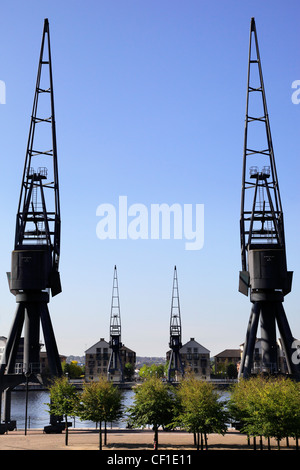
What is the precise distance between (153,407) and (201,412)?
11.3 feet

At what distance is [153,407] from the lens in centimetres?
3541

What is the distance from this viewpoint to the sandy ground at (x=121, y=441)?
34531 millimetres

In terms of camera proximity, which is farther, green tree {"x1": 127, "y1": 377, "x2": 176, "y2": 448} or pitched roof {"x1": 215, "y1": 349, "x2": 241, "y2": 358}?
pitched roof {"x1": 215, "y1": 349, "x2": 241, "y2": 358}

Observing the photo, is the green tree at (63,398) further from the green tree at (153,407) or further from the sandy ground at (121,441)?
the green tree at (153,407)

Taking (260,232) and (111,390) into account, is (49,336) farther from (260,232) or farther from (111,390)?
(260,232)

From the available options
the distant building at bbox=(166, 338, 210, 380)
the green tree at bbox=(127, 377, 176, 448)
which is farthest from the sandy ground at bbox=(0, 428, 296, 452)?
the distant building at bbox=(166, 338, 210, 380)

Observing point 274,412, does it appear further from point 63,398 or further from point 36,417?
point 36,417

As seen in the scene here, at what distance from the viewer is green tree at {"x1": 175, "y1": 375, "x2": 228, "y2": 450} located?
1314 inches

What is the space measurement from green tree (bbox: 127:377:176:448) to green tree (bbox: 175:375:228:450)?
2.50 feet

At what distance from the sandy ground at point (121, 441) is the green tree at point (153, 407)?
146 cm

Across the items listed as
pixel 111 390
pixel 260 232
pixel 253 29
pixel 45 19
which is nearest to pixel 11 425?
pixel 111 390

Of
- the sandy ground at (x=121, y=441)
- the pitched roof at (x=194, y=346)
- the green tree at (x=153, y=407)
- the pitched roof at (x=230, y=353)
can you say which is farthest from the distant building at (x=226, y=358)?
the green tree at (x=153, y=407)

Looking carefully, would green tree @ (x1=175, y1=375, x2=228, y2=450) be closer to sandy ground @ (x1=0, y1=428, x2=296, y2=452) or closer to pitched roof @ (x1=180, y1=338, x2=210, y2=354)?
sandy ground @ (x1=0, y1=428, x2=296, y2=452)
